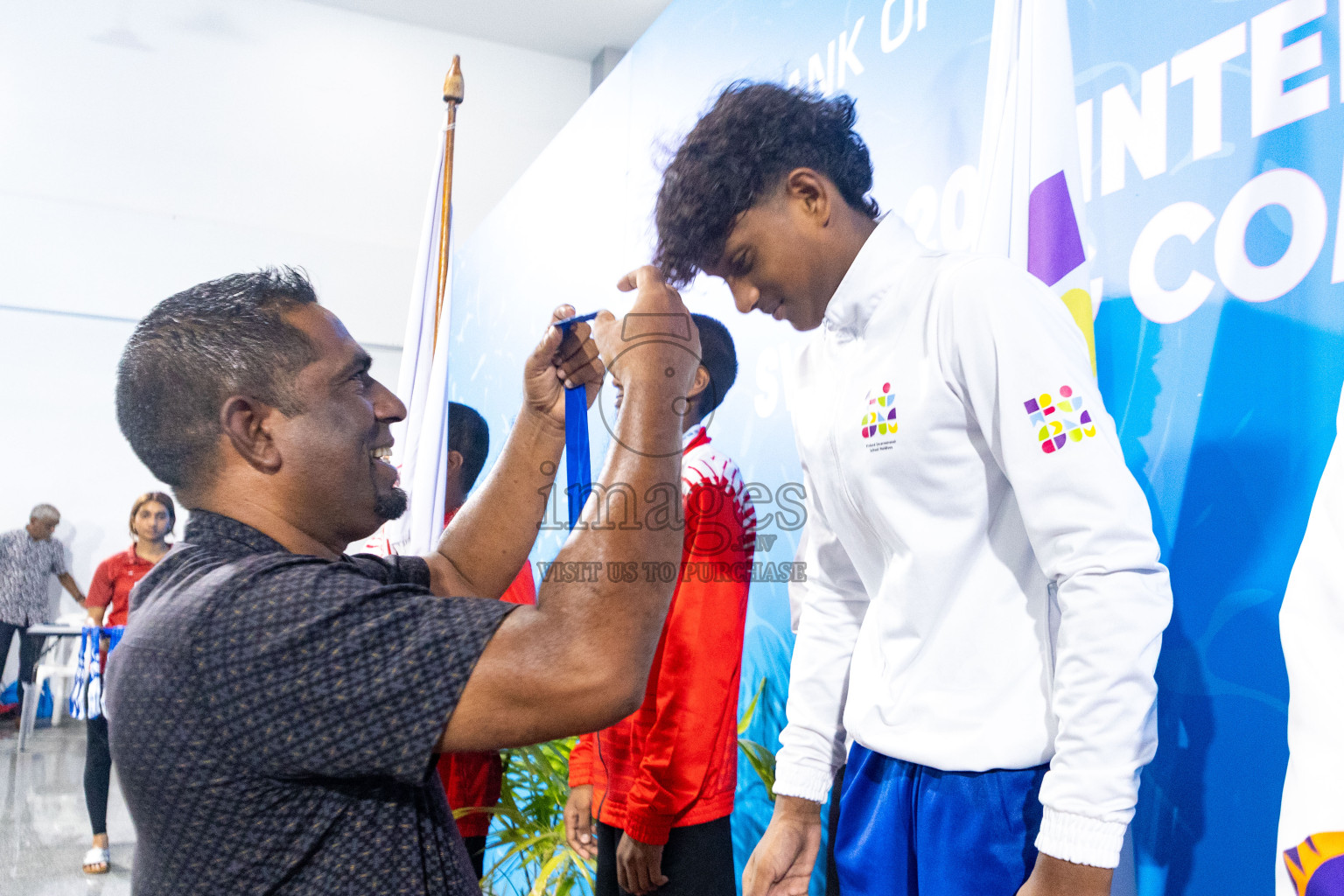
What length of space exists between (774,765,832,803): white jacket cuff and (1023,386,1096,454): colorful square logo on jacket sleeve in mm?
565

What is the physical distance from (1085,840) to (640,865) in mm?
979

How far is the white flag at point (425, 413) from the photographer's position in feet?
10.1

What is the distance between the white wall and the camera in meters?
7.81

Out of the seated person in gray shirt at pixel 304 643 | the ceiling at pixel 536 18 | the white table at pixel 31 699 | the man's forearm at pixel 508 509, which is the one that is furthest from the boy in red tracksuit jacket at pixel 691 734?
the ceiling at pixel 536 18

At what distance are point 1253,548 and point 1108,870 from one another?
0.49 metres

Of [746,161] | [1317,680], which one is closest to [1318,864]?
[1317,680]

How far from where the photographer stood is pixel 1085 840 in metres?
0.87

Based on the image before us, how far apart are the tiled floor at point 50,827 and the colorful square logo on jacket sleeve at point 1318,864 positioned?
4170 mm

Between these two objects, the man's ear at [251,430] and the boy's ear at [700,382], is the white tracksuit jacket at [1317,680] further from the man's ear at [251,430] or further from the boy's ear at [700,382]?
the boy's ear at [700,382]

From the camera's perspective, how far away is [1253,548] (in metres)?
1.14

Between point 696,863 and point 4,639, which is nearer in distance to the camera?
point 696,863

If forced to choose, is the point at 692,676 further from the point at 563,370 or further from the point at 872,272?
the point at 872,272

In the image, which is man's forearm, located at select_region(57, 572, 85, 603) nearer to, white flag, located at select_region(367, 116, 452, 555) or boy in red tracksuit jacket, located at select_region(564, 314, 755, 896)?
white flag, located at select_region(367, 116, 452, 555)

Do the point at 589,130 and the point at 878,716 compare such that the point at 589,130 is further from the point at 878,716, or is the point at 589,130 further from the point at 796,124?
the point at 878,716
